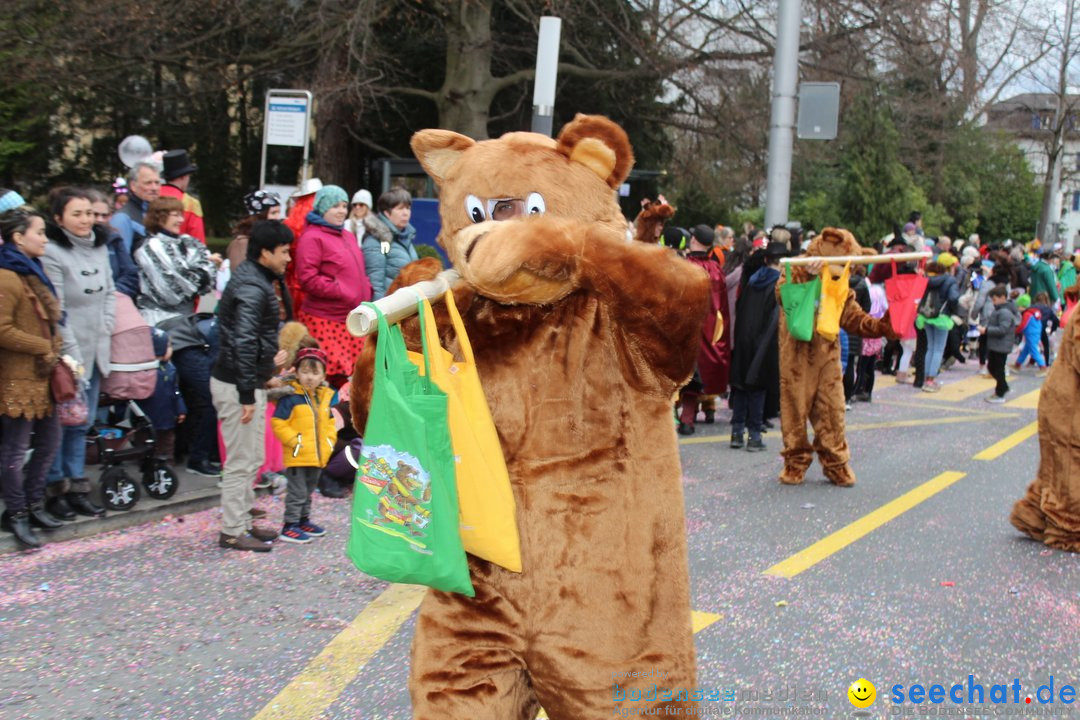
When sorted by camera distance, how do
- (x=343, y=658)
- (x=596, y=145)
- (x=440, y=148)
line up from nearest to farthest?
(x=596, y=145)
(x=440, y=148)
(x=343, y=658)

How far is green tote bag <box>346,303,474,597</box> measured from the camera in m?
2.49

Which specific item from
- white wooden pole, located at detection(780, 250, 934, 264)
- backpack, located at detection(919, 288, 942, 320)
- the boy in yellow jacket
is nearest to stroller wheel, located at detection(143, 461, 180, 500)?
the boy in yellow jacket

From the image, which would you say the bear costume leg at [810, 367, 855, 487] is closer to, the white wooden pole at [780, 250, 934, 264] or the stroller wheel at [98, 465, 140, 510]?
the white wooden pole at [780, 250, 934, 264]

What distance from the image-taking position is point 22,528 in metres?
5.62

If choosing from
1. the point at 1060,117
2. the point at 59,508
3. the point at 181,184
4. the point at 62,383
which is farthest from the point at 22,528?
the point at 1060,117

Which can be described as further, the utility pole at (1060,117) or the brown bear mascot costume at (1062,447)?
the utility pole at (1060,117)

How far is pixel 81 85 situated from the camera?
538 inches

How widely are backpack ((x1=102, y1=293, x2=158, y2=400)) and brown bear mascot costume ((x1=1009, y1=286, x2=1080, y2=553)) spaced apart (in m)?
5.31

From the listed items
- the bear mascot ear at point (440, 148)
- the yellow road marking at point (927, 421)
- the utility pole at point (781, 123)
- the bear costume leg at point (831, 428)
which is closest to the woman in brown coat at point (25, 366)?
the bear mascot ear at point (440, 148)

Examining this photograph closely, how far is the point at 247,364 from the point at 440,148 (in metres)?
2.91

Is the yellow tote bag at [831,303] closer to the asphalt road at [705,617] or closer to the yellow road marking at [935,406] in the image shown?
the asphalt road at [705,617]

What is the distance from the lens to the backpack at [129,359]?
6.32 metres

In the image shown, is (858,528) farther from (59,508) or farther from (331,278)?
(59,508)

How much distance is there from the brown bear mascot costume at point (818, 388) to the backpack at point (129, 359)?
4238mm
